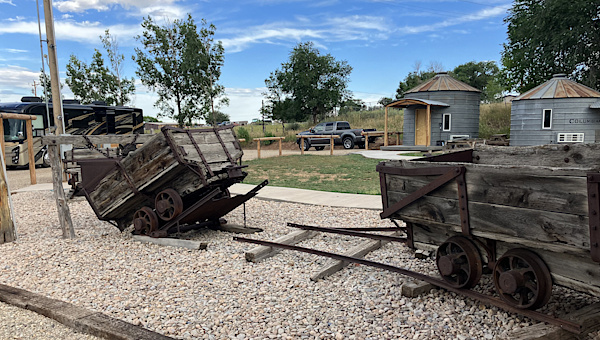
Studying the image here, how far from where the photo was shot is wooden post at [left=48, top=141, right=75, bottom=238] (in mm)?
6031

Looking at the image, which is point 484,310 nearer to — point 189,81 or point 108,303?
point 108,303

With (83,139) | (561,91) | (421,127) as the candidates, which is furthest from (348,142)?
(83,139)

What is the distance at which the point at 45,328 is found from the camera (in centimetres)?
350

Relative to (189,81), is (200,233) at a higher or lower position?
lower

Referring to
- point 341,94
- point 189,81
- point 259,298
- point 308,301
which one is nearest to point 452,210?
point 308,301

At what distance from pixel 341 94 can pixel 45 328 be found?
3947cm

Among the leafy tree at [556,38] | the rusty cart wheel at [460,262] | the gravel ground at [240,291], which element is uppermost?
the leafy tree at [556,38]

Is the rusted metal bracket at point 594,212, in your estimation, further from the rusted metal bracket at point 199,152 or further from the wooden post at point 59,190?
the wooden post at point 59,190

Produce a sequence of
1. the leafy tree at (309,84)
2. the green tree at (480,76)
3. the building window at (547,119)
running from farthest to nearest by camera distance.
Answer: the green tree at (480,76), the leafy tree at (309,84), the building window at (547,119)

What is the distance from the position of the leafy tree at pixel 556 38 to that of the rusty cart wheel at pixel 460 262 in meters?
24.5

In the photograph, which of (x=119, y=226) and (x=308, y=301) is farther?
(x=119, y=226)

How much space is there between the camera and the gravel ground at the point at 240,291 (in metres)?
3.27

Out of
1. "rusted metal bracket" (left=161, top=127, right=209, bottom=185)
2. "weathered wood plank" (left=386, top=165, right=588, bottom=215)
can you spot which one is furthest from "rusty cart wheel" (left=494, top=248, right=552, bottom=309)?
"rusted metal bracket" (left=161, top=127, right=209, bottom=185)

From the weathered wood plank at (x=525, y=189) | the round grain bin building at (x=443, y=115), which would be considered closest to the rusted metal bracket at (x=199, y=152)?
the weathered wood plank at (x=525, y=189)
